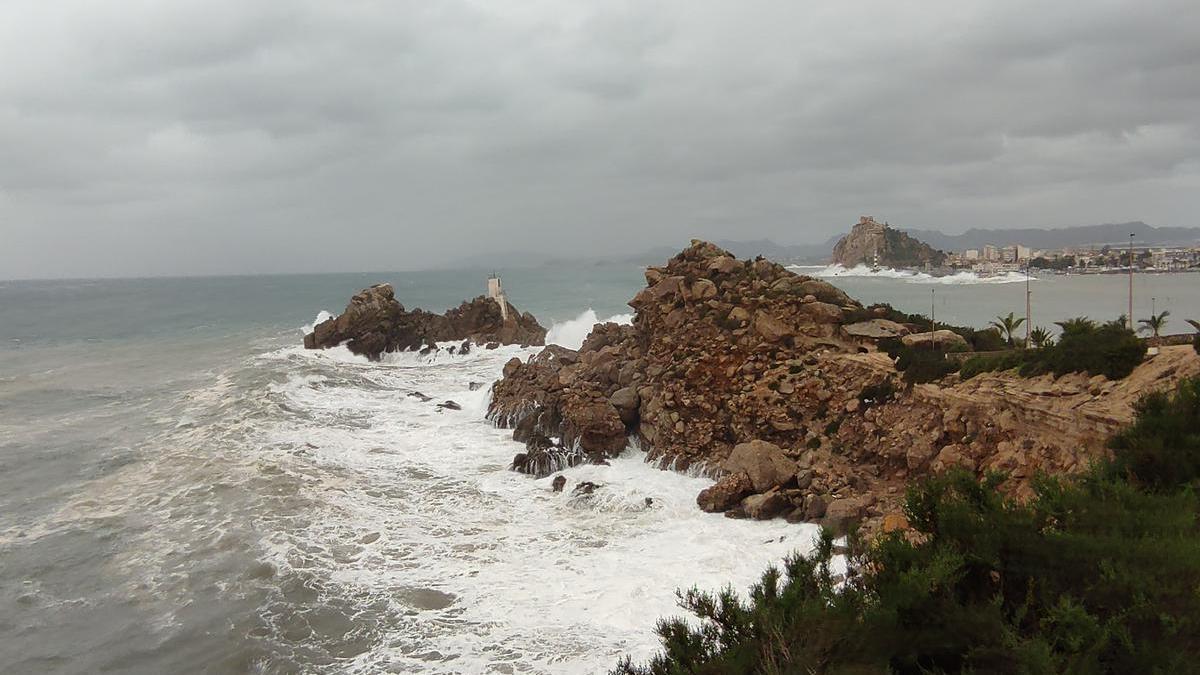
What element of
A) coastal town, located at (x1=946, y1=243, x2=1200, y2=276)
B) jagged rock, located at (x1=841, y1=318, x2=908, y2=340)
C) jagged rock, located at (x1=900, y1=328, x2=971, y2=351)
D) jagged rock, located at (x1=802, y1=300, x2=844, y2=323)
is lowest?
jagged rock, located at (x1=900, y1=328, x2=971, y2=351)

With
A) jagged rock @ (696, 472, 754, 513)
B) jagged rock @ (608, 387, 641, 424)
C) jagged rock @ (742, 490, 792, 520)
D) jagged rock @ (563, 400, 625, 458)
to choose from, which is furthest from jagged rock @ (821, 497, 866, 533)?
jagged rock @ (608, 387, 641, 424)

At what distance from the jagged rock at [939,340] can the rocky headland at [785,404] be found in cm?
10

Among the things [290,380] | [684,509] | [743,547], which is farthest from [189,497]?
[290,380]

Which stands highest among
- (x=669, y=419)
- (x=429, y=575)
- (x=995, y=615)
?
(x=995, y=615)

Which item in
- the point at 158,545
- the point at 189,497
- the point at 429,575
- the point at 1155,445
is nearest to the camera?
the point at 1155,445

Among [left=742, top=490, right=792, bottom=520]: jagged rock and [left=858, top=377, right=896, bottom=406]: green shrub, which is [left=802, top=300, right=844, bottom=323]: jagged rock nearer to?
[left=858, top=377, right=896, bottom=406]: green shrub

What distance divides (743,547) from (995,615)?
352 inches

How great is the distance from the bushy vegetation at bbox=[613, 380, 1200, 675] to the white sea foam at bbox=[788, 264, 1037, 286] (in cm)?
9707

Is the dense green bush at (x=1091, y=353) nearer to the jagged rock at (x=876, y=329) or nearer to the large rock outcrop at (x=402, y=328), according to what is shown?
the jagged rock at (x=876, y=329)

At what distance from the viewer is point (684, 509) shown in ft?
56.1

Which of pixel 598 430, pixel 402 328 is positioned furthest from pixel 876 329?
pixel 402 328

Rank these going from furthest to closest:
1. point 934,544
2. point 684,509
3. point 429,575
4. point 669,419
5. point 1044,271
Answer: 1. point 1044,271
2. point 669,419
3. point 684,509
4. point 429,575
5. point 934,544

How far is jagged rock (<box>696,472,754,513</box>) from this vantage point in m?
16.8

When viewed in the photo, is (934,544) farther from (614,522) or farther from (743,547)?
(614,522)
